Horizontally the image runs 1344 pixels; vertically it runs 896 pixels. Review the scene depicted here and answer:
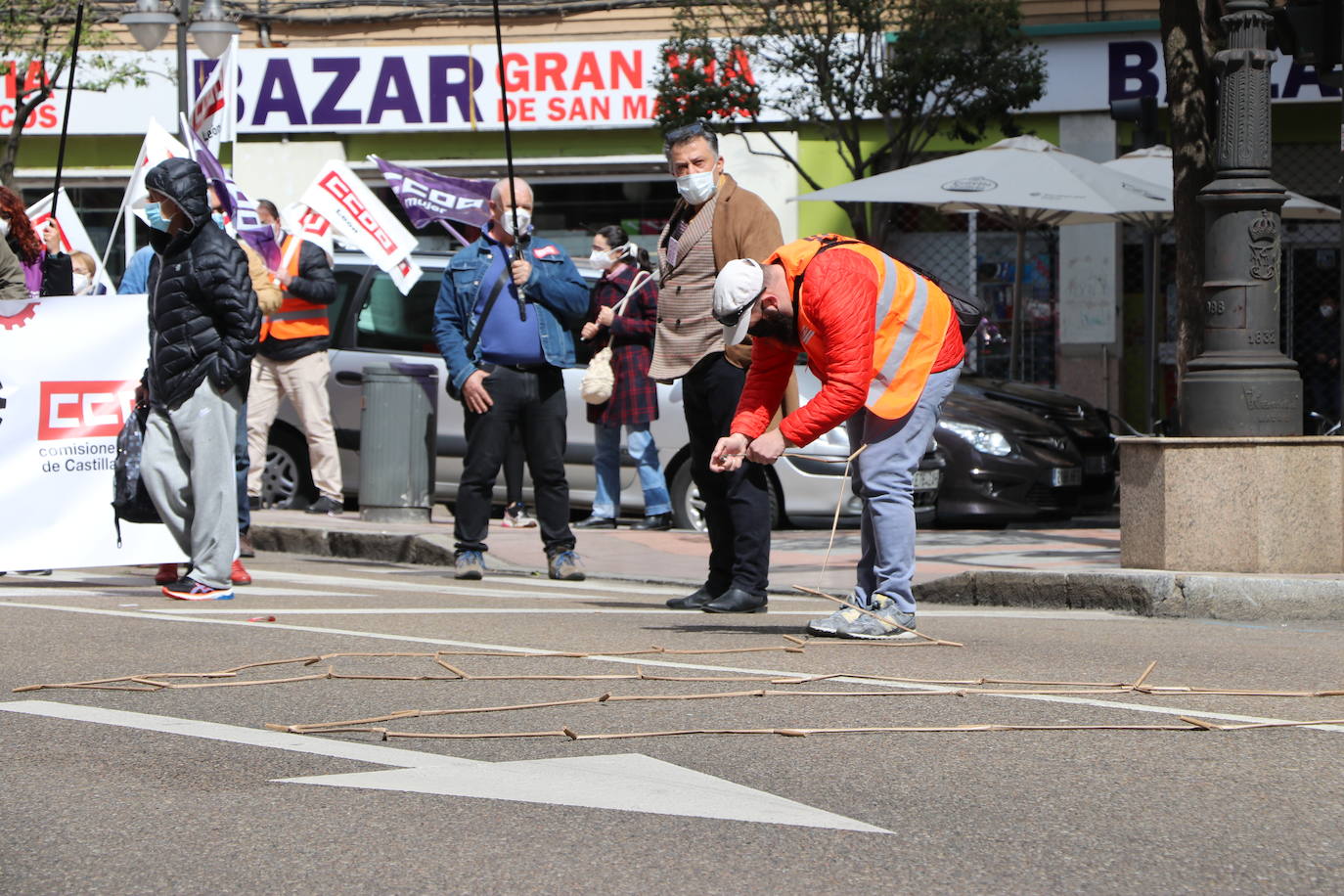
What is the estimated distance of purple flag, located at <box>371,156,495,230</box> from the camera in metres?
16.8

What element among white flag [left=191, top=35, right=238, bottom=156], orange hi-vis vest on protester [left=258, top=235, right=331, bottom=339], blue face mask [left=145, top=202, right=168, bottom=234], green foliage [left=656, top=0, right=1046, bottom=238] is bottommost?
orange hi-vis vest on protester [left=258, top=235, right=331, bottom=339]

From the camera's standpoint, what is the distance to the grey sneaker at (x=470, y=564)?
10180 millimetres

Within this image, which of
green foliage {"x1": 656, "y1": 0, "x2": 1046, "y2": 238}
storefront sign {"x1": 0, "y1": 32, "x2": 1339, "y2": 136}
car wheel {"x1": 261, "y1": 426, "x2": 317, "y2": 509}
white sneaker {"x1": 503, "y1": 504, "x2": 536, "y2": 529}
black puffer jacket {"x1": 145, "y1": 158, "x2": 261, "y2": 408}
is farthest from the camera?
storefront sign {"x1": 0, "y1": 32, "x2": 1339, "y2": 136}

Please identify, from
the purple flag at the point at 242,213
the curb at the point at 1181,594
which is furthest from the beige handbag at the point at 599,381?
the curb at the point at 1181,594

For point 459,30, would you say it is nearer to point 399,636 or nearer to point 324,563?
point 324,563

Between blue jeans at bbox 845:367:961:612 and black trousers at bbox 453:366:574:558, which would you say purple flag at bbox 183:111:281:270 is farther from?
blue jeans at bbox 845:367:961:612

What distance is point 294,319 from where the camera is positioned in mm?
13641

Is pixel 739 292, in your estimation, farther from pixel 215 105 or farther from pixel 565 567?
pixel 215 105

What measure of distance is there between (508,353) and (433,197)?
7348 mm

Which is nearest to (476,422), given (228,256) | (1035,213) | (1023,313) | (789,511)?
(228,256)

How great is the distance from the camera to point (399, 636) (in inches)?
297

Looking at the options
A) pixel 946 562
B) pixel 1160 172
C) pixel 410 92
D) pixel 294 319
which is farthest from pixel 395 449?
pixel 410 92

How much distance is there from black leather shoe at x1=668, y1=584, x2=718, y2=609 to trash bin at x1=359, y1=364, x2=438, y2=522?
4.86 meters

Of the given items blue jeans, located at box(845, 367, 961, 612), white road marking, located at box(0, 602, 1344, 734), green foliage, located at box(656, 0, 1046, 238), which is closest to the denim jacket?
white road marking, located at box(0, 602, 1344, 734)
